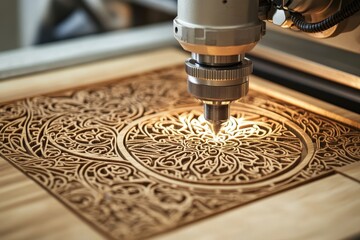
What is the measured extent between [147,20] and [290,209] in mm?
1016

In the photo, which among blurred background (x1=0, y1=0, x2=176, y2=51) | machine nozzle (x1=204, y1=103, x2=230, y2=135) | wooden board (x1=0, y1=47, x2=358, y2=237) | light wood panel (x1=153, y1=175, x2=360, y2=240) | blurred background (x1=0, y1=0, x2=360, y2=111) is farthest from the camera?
blurred background (x1=0, y1=0, x2=176, y2=51)

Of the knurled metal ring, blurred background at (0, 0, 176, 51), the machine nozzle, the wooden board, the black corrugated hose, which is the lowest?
blurred background at (0, 0, 176, 51)

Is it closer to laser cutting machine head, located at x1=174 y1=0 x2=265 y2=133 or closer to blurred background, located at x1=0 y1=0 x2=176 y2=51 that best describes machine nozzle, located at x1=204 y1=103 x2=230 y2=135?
laser cutting machine head, located at x1=174 y1=0 x2=265 y2=133

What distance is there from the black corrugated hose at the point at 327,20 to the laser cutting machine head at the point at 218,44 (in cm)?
6

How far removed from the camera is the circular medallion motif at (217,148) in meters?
0.85

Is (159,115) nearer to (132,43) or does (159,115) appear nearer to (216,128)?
(216,128)

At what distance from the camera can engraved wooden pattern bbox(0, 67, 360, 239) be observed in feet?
2.57

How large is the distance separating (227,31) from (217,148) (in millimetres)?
166

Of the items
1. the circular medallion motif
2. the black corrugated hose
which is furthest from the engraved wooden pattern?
the black corrugated hose

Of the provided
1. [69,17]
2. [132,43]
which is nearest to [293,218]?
[132,43]

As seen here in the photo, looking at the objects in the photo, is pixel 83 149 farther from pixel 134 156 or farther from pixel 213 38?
pixel 213 38

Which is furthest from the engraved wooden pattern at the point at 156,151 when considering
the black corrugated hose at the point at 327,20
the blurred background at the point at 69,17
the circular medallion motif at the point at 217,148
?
the blurred background at the point at 69,17

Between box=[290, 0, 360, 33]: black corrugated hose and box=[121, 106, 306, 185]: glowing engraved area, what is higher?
box=[290, 0, 360, 33]: black corrugated hose

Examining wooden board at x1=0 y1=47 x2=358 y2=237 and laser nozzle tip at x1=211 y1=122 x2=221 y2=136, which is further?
laser nozzle tip at x1=211 y1=122 x2=221 y2=136
